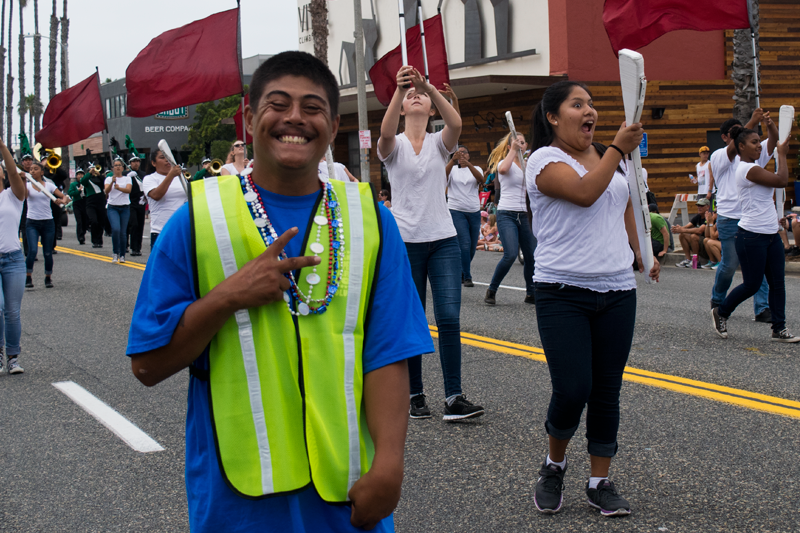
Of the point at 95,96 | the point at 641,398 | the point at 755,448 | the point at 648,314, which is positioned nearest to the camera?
the point at 755,448

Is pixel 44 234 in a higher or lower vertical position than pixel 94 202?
lower

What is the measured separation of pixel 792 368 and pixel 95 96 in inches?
305

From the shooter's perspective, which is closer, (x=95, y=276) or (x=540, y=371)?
(x=540, y=371)

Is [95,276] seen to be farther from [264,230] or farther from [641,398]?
[264,230]

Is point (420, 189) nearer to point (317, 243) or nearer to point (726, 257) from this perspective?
point (317, 243)

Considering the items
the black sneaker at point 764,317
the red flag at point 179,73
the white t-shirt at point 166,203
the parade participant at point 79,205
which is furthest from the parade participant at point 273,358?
the parade participant at point 79,205

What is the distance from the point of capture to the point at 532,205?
3.89 meters

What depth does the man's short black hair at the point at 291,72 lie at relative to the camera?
1917 mm

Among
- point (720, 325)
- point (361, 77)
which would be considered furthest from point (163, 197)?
point (361, 77)

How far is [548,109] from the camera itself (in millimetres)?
3783

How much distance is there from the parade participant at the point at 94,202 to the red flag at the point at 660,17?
15.4 m

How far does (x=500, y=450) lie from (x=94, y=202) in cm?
1758

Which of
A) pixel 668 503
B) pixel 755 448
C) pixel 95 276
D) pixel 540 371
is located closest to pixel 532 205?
pixel 668 503

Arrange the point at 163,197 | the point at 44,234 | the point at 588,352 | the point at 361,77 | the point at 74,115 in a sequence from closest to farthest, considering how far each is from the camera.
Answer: the point at 588,352 → the point at 74,115 → the point at 163,197 → the point at 44,234 → the point at 361,77
